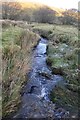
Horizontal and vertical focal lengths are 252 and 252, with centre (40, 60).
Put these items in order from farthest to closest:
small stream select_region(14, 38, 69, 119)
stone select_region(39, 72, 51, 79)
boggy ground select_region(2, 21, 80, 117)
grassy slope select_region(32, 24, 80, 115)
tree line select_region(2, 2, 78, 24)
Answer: tree line select_region(2, 2, 78, 24), stone select_region(39, 72, 51, 79), grassy slope select_region(32, 24, 80, 115), small stream select_region(14, 38, 69, 119), boggy ground select_region(2, 21, 80, 117)

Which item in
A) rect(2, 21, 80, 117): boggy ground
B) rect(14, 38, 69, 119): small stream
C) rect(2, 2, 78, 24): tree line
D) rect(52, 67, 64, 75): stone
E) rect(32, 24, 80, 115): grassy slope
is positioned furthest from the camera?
rect(2, 2, 78, 24): tree line

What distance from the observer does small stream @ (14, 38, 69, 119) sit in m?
8.40

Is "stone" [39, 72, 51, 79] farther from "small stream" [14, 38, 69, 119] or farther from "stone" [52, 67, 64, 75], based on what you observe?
"stone" [52, 67, 64, 75]

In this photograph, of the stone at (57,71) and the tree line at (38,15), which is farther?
the tree line at (38,15)

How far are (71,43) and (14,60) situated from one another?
1124 cm

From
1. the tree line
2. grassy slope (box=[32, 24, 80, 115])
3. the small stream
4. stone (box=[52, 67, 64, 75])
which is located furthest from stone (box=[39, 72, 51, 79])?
the tree line

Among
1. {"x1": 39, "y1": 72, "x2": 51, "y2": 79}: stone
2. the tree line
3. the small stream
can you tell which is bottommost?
the small stream

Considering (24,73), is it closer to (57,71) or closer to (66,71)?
(57,71)

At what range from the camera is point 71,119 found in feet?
27.0

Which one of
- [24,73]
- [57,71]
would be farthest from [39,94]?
[57,71]

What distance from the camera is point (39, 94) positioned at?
1000 cm

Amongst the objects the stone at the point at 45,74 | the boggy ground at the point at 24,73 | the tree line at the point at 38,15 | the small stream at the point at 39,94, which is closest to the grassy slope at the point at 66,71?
the boggy ground at the point at 24,73

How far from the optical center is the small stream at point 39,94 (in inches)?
331

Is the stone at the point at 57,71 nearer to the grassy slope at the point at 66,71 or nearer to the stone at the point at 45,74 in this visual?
the grassy slope at the point at 66,71
